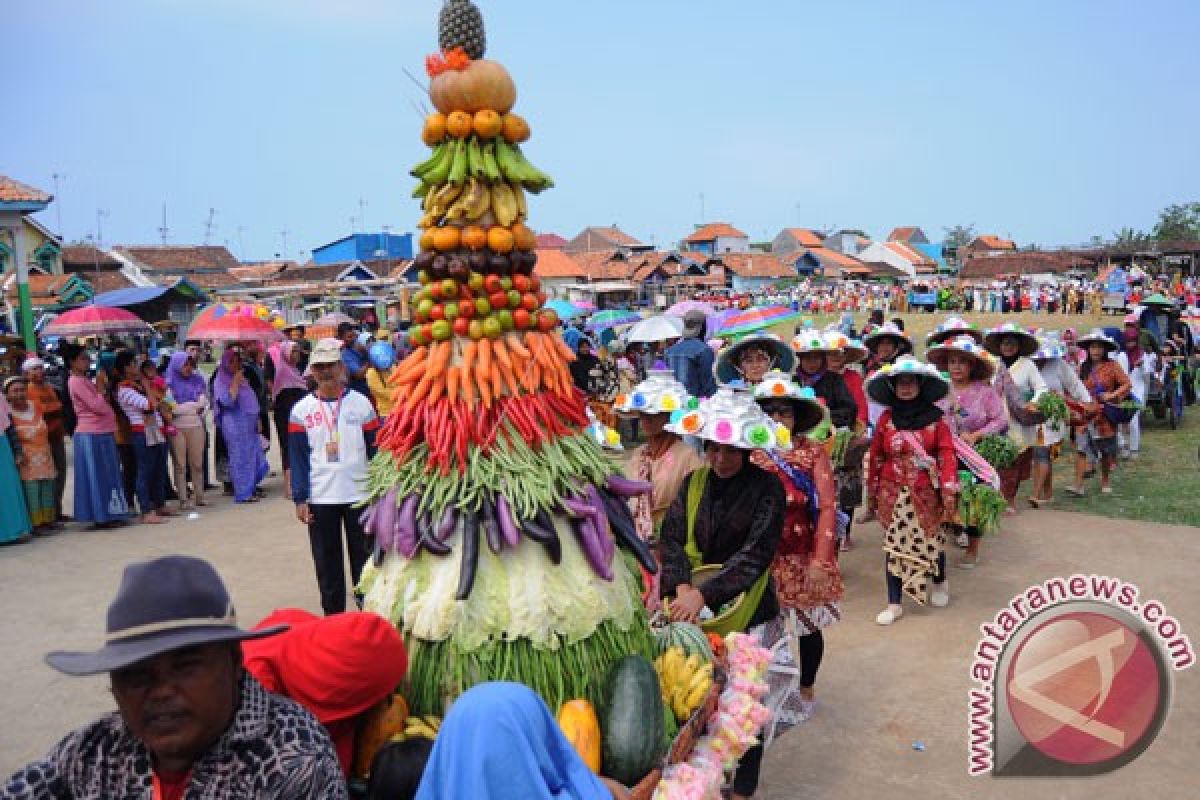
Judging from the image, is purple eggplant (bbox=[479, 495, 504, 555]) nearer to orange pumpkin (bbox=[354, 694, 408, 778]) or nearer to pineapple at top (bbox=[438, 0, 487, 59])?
orange pumpkin (bbox=[354, 694, 408, 778])

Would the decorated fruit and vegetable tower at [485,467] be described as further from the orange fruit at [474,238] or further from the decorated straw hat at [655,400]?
the decorated straw hat at [655,400]

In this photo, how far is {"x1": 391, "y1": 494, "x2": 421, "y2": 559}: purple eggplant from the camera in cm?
265

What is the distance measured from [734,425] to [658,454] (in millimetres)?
1388

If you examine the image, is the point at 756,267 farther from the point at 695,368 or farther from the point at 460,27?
the point at 460,27

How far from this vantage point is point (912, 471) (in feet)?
18.9

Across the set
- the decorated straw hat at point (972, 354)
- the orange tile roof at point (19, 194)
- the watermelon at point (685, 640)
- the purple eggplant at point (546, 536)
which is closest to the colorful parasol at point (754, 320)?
the decorated straw hat at point (972, 354)

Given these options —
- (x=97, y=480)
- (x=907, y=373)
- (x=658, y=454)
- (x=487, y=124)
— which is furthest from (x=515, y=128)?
(x=97, y=480)

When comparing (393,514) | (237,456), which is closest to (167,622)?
(393,514)

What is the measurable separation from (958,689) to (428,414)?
383 centimetres

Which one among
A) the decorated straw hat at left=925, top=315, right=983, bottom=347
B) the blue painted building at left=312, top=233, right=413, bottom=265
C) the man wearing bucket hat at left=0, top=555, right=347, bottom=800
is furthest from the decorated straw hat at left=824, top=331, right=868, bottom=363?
the blue painted building at left=312, top=233, right=413, bottom=265

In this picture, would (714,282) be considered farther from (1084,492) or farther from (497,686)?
(497,686)

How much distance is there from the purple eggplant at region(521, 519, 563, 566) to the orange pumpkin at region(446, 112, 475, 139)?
48.6 inches

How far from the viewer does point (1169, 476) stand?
32.8 feet

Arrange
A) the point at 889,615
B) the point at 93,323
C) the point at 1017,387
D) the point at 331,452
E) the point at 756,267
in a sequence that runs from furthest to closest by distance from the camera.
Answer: the point at 756,267, the point at 93,323, the point at 1017,387, the point at 889,615, the point at 331,452
